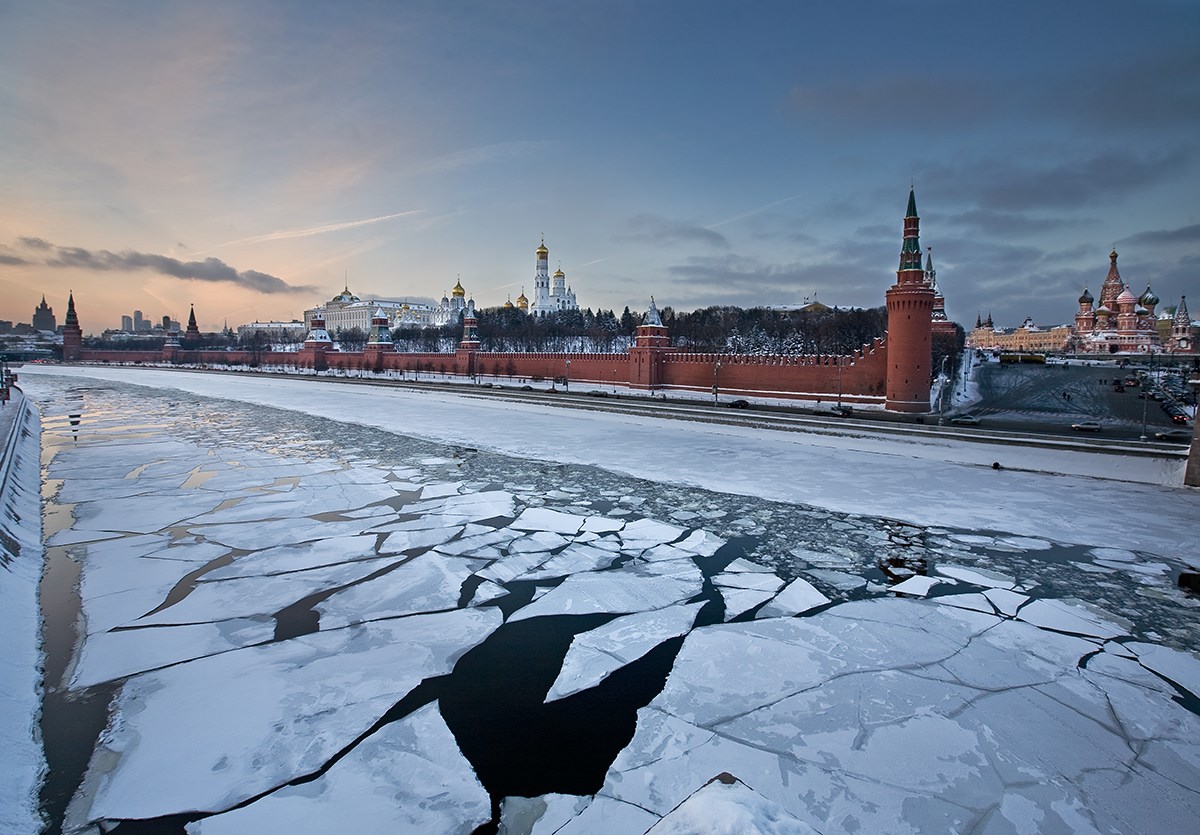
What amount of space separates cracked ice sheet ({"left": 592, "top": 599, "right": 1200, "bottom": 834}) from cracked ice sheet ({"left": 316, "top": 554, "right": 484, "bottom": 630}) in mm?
2327

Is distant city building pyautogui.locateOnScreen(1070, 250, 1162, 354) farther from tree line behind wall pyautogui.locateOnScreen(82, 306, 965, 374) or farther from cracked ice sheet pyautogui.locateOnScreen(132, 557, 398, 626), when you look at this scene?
cracked ice sheet pyautogui.locateOnScreen(132, 557, 398, 626)

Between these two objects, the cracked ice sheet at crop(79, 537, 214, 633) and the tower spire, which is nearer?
the cracked ice sheet at crop(79, 537, 214, 633)

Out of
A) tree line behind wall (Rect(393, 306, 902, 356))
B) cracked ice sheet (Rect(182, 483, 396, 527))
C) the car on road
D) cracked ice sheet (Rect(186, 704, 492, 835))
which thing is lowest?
cracked ice sheet (Rect(186, 704, 492, 835))

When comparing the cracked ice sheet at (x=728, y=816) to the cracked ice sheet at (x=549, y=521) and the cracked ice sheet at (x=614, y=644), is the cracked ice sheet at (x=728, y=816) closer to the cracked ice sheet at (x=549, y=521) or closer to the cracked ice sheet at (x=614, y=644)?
the cracked ice sheet at (x=614, y=644)

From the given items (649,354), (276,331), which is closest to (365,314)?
(276,331)

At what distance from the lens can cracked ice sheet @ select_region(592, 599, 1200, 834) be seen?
2.95 m

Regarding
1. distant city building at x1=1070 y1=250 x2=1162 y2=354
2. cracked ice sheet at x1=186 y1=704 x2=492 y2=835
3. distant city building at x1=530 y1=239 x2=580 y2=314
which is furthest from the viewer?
distant city building at x1=530 y1=239 x2=580 y2=314

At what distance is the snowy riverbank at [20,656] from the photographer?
2979 millimetres

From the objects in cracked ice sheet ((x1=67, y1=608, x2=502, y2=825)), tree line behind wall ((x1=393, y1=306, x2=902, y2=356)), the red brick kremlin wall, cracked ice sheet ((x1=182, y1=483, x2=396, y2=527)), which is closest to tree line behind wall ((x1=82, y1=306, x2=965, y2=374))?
tree line behind wall ((x1=393, y1=306, x2=902, y2=356))

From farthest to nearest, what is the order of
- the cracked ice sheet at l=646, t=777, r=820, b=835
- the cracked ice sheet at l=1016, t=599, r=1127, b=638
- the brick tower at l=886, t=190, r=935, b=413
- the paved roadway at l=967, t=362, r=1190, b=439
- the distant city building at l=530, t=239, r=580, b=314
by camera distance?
the distant city building at l=530, t=239, r=580, b=314
the brick tower at l=886, t=190, r=935, b=413
the paved roadway at l=967, t=362, r=1190, b=439
the cracked ice sheet at l=1016, t=599, r=1127, b=638
the cracked ice sheet at l=646, t=777, r=820, b=835

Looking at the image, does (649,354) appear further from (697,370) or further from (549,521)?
(549,521)

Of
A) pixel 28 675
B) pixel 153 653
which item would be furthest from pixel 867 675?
pixel 28 675

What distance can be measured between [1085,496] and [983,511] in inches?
106

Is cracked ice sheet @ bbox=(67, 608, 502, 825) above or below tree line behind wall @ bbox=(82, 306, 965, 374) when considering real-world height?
below
